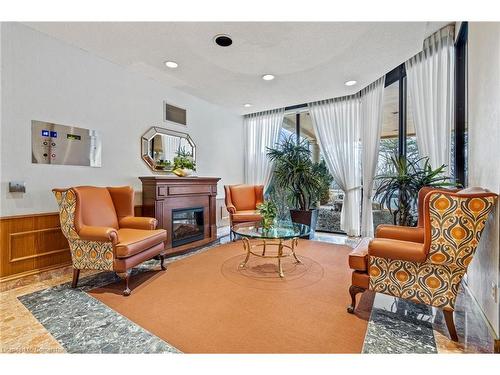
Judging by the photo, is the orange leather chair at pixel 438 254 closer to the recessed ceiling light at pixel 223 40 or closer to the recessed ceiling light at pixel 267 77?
the recessed ceiling light at pixel 223 40

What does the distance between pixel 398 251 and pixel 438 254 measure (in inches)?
9.5

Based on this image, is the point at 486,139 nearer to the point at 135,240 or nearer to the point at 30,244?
the point at 135,240

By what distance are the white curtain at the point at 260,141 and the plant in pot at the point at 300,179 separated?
67cm

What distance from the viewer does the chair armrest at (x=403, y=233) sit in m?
2.36

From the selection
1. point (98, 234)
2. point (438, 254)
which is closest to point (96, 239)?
point (98, 234)

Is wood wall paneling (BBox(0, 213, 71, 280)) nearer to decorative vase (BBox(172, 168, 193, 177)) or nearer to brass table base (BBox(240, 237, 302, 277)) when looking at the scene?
decorative vase (BBox(172, 168, 193, 177))

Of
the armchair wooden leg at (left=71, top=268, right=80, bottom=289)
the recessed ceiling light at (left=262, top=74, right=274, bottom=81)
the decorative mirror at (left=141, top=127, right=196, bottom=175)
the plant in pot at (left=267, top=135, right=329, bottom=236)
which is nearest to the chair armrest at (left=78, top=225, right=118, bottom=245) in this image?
the armchair wooden leg at (left=71, top=268, right=80, bottom=289)

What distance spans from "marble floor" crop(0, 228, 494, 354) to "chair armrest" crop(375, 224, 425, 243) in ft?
1.95

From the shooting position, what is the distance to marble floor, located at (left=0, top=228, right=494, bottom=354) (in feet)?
5.29

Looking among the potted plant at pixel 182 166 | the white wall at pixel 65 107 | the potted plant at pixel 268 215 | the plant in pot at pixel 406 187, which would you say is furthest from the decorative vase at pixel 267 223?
the white wall at pixel 65 107
